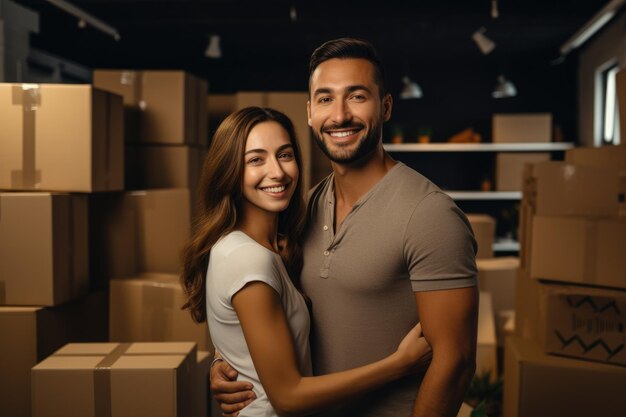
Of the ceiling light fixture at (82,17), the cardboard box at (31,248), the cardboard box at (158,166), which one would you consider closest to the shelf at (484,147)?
the ceiling light fixture at (82,17)

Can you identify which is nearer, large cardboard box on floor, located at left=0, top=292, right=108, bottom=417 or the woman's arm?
the woman's arm

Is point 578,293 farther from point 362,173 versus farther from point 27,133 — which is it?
point 27,133

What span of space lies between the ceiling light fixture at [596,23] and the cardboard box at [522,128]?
67cm

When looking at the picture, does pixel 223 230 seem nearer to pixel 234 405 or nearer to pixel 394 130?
pixel 234 405

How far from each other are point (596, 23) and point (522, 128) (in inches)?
63.4

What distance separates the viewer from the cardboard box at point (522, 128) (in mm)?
5992

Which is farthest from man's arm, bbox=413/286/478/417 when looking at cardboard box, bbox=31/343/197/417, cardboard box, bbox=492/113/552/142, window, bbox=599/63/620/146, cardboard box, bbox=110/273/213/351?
cardboard box, bbox=492/113/552/142

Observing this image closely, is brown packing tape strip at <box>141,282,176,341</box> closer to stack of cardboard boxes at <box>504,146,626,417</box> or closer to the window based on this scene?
stack of cardboard boxes at <box>504,146,626,417</box>

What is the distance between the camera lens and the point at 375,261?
1.30m

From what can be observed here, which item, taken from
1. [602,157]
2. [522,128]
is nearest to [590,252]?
[602,157]

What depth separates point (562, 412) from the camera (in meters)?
2.03

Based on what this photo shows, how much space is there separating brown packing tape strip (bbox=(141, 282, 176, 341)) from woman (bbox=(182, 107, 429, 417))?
961mm

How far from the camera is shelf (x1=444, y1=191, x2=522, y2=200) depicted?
5992 millimetres

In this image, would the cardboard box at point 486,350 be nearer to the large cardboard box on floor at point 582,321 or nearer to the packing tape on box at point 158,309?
the large cardboard box on floor at point 582,321
